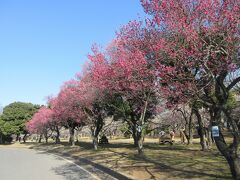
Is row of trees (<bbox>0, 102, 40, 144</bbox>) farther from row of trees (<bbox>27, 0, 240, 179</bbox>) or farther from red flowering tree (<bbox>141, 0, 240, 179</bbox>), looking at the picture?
red flowering tree (<bbox>141, 0, 240, 179</bbox>)

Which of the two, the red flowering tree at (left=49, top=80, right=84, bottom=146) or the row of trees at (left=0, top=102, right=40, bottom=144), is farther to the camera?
the row of trees at (left=0, top=102, right=40, bottom=144)

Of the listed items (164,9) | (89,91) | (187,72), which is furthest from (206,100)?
(89,91)

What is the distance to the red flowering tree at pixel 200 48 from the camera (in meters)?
11.1

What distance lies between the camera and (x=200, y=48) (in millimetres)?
11352

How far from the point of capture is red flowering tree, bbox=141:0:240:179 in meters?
11.1

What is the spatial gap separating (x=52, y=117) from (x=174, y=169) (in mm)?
37965

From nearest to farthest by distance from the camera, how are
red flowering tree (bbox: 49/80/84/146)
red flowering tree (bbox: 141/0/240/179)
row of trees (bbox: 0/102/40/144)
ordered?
1. red flowering tree (bbox: 141/0/240/179)
2. red flowering tree (bbox: 49/80/84/146)
3. row of trees (bbox: 0/102/40/144)

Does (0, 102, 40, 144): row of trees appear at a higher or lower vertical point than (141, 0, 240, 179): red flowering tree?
higher

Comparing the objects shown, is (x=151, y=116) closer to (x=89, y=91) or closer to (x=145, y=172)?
(x=89, y=91)

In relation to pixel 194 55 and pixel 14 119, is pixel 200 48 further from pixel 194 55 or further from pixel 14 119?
pixel 14 119

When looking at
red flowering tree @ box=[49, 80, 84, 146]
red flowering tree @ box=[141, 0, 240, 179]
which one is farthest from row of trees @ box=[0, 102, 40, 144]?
red flowering tree @ box=[141, 0, 240, 179]

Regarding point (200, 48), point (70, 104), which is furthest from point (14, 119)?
point (200, 48)

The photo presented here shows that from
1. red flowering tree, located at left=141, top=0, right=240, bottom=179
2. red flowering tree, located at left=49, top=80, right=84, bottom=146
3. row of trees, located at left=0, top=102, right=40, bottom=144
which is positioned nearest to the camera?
red flowering tree, located at left=141, top=0, right=240, bottom=179

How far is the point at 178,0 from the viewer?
12.0 meters
